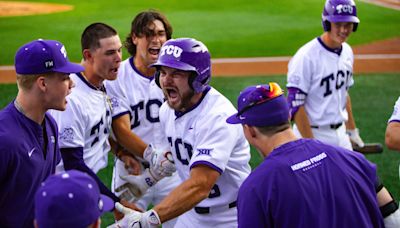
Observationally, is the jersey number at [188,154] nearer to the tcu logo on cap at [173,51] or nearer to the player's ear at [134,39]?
the tcu logo on cap at [173,51]

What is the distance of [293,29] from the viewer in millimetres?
19359

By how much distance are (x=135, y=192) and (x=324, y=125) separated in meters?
2.39

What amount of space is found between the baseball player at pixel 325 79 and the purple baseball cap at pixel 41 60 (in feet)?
10.3

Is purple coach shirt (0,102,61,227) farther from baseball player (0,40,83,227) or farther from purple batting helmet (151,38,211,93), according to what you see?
purple batting helmet (151,38,211,93)

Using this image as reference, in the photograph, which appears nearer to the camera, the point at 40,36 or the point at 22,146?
the point at 22,146

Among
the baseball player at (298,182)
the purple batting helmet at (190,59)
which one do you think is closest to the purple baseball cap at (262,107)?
the baseball player at (298,182)

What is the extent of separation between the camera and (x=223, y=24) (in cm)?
2005

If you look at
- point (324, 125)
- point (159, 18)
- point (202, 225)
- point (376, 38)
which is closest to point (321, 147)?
point (202, 225)

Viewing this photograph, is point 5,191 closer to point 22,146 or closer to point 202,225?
point 22,146

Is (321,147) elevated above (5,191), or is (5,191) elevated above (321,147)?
(321,147)

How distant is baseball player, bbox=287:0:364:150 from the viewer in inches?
264

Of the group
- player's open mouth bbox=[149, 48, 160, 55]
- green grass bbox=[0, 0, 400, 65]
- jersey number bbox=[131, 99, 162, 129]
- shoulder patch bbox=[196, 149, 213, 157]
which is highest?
player's open mouth bbox=[149, 48, 160, 55]

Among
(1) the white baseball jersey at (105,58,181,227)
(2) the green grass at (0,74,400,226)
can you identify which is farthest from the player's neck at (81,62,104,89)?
(2) the green grass at (0,74,400,226)

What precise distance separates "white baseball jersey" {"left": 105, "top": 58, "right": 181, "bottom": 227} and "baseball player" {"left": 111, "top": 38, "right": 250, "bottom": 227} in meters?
1.09
